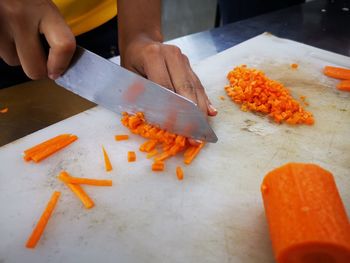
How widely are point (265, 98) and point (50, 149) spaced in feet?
3.17

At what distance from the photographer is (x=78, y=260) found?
0.99m

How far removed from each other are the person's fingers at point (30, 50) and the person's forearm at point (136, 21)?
1.94 feet

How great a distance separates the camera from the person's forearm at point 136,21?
175 centimetres

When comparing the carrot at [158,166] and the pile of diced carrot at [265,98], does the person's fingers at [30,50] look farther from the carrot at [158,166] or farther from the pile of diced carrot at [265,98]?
the pile of diced carrot at [265,98]

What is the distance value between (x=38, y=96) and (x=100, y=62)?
0.62 metres

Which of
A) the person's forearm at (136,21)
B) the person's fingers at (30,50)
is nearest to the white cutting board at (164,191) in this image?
the person's fingers at (30,50)

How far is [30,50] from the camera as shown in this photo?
120cm

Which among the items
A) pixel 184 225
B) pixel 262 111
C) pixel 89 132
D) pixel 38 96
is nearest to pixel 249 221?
pixel 184 225

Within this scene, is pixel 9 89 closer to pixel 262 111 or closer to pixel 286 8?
pixel 262 111

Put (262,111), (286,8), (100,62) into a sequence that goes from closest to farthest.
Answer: (100,62) < (262,111) < (286,8)

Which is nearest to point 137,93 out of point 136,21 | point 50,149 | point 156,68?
point 156,68

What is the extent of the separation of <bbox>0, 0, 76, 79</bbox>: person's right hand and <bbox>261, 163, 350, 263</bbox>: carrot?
83 centimetres

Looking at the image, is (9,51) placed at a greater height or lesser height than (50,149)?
greater

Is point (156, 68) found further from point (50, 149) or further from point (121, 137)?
point (50, 149)
